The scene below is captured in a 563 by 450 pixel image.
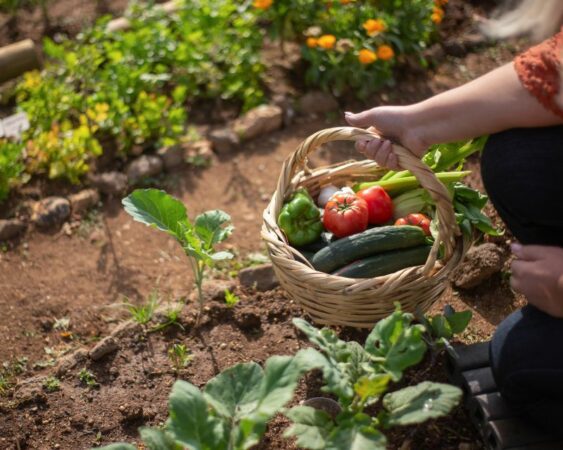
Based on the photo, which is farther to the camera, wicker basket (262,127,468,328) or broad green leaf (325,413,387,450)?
wicker basket (262,127,468,328)

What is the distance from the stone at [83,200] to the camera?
13.0 feet

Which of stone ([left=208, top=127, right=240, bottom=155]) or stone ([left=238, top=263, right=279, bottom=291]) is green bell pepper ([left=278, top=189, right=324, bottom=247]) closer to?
stone ([left=238, top=263, right=279, bottom=291])

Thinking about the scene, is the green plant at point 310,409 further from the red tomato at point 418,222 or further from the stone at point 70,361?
the stone at point 70,361

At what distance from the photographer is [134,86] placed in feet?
14.3

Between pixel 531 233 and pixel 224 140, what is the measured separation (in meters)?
2.30

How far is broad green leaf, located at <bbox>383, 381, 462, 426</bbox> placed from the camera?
2037mm

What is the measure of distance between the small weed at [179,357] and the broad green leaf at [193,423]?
817 mm

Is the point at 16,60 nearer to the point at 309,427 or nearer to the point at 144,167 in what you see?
the point at 144,167

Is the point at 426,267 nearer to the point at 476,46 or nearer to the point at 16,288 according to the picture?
the point at 16,288

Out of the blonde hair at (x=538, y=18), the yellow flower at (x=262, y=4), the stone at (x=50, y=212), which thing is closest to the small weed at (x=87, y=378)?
the stone at (x=50, y=212)

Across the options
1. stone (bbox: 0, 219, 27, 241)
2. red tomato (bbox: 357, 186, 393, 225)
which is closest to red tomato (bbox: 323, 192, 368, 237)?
red tomato (bbox: 357, 186, 393, 225)

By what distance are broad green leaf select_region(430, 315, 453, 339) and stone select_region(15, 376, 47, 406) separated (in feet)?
5.18

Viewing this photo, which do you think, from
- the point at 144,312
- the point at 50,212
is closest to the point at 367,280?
the point at 144,312

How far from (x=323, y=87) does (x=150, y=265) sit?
5.49 feet
